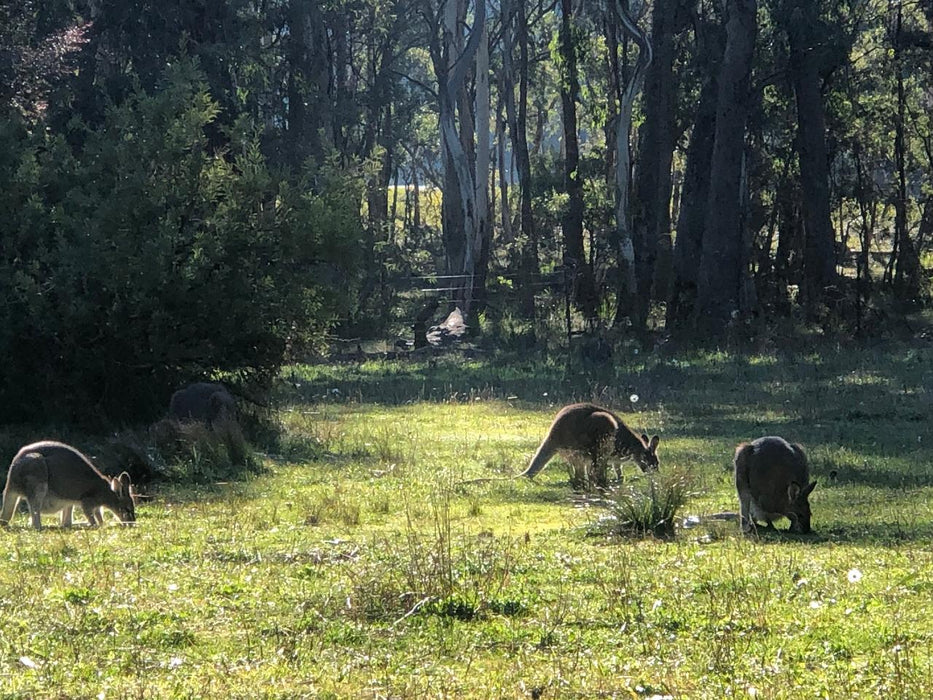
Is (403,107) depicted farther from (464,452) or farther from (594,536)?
(594,536)

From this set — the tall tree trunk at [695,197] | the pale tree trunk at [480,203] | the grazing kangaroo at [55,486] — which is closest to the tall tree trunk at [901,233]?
the tall tree trunk at [695,197]

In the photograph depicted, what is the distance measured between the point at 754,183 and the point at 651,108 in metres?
6.36

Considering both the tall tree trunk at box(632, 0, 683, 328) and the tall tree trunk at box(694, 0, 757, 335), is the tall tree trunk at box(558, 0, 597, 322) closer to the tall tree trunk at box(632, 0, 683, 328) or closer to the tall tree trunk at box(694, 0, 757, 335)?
the tall tree trunk at box(632, 0, 683, 328)

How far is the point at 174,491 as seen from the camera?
47.7ft

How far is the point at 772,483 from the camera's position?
10.9 meters

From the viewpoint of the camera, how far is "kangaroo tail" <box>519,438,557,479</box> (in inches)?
579

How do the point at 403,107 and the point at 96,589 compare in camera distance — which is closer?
the point at 96,589

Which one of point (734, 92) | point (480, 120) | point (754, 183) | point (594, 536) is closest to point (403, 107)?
point (480, 120)

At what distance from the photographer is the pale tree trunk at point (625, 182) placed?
3503cm

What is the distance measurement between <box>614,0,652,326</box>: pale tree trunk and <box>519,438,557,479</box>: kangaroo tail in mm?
19941

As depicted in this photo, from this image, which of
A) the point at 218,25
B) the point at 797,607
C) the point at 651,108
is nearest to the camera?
the point at 797,607

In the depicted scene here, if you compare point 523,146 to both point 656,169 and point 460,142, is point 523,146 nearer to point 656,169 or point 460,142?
point 460,142

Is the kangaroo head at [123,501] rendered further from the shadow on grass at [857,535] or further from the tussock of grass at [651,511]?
the shadow on grass at [857,535]

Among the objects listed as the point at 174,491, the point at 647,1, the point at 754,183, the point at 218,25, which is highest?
the point at 647,1
